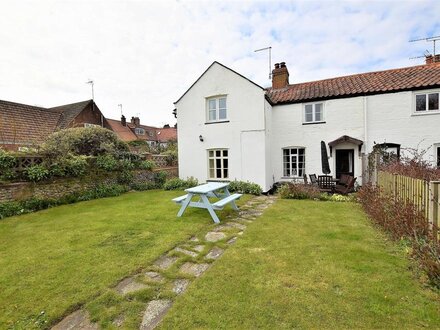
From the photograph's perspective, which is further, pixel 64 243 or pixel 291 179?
pixel 291 179

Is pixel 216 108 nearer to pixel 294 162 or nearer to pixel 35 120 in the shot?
pixel 294 162

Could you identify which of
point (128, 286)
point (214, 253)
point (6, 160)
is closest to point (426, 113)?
point (214, 253)

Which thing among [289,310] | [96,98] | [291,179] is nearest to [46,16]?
[289,310]

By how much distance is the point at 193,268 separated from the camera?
3971mm

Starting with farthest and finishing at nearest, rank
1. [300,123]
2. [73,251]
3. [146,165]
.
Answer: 1. [146,165]
2. [300,123]
3. [73,251]

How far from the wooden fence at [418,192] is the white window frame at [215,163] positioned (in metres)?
8.12

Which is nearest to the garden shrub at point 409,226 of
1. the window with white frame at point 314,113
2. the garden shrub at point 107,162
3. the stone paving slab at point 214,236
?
the stone paving slab at point 214,236

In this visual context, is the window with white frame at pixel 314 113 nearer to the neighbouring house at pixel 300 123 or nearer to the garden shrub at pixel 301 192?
the neighbouring house at pixel 300 123

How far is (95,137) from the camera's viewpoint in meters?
13.5

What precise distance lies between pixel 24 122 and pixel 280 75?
20.6 meters

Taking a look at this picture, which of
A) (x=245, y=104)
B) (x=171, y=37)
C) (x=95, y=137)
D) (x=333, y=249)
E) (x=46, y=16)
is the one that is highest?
(x=171, y=37)

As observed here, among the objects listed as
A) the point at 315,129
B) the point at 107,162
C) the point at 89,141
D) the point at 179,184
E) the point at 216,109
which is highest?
the point at 216,109

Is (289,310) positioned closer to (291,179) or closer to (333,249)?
(333,249)

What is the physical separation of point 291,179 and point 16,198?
1329 centimetres
